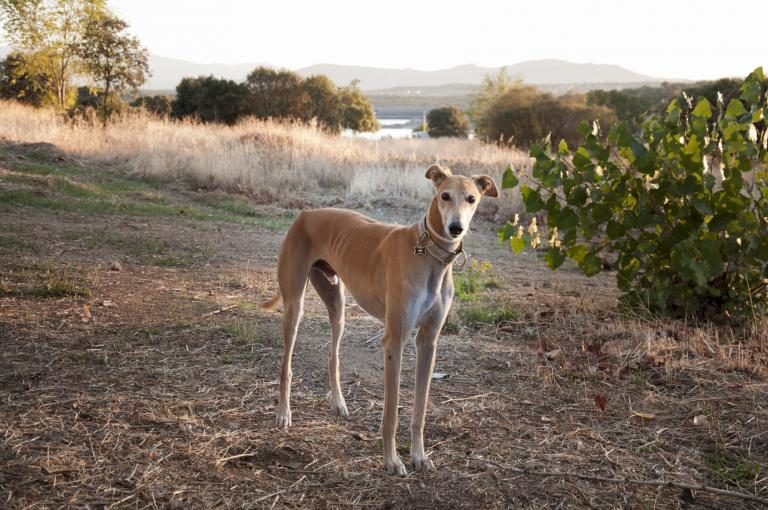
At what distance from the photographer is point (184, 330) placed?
583cm

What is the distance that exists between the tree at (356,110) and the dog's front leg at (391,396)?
3453cm

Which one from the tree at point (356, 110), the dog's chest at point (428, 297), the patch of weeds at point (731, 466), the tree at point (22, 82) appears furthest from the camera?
the tree at point (356, 110)

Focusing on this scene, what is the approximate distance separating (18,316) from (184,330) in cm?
127

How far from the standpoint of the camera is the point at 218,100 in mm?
26938

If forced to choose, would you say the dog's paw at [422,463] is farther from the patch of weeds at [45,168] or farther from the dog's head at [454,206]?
the patch of weeds at [45,168]

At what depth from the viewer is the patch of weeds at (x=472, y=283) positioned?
748 centimetres

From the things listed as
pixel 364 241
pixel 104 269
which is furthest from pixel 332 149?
pixel 364 241

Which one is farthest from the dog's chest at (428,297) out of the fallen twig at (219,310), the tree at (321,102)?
the tree at (321,102)

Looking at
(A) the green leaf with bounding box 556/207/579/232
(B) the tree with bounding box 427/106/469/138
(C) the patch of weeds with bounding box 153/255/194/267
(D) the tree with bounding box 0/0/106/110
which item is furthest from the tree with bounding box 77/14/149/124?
(A) the green leaf with bounding box 556/207/579/232

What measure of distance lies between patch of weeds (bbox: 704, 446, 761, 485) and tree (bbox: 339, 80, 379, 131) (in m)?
34.5

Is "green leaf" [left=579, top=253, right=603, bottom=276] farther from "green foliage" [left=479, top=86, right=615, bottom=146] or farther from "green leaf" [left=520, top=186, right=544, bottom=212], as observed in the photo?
"green foliage" [left=479, top=86, right=615, bottom=146]

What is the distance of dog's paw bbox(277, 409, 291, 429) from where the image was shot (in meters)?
4.32

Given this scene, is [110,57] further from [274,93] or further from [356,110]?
[356,110]

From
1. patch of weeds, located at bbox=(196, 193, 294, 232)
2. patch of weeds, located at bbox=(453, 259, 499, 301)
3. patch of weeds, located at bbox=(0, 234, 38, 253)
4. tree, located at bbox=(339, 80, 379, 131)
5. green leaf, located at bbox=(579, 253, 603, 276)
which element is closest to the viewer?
green leaf, located at bbox=(579, 253, 603, 276)
